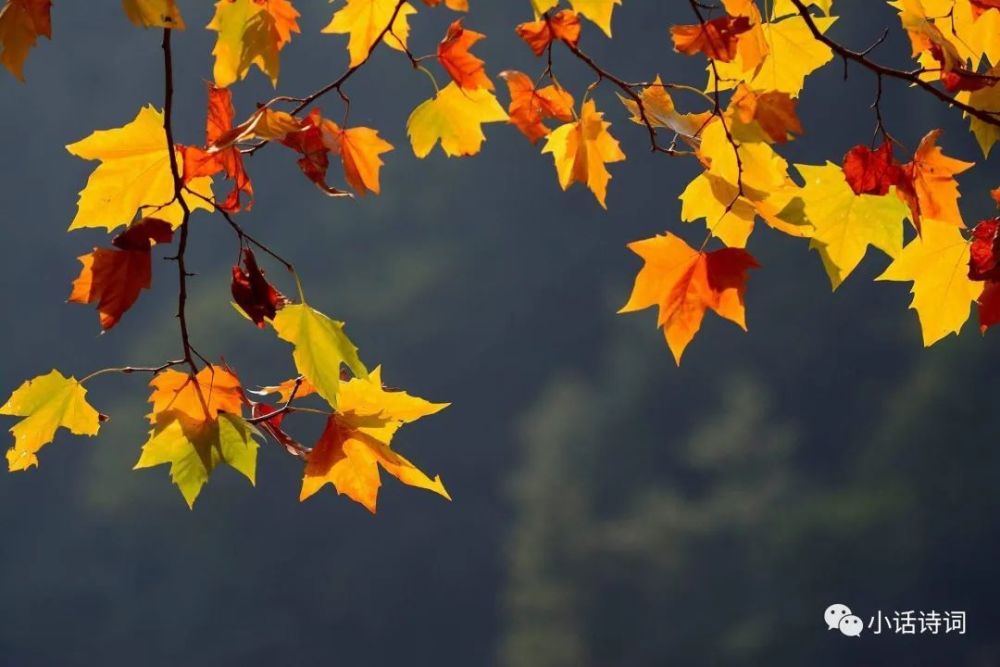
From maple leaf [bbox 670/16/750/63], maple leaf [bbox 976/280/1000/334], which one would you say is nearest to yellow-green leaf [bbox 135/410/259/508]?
maple leaf [bbox 670/16/750/63]

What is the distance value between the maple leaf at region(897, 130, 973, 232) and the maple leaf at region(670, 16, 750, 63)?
14 cm

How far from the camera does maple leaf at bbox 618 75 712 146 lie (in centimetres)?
68

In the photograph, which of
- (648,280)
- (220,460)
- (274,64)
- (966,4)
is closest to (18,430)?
(220,460)

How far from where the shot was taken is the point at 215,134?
0.70 m

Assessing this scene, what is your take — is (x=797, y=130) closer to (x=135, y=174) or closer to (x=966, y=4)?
(x=966, y=4)

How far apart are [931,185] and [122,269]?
520mm

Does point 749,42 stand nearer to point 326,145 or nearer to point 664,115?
point 664,115

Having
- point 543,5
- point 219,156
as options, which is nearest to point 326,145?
point 219,156

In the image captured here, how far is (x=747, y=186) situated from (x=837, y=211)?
0.32 ft

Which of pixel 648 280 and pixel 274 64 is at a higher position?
pixel 274 64

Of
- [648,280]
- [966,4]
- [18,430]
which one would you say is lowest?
[18,430]

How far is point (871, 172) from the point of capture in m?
0.67

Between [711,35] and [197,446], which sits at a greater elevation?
[711,35]

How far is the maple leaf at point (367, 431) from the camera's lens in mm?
639
